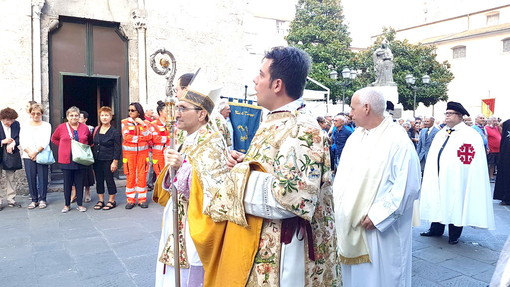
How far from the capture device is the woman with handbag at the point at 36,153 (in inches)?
284

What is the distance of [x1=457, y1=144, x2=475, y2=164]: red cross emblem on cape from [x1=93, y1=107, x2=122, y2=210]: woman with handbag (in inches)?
226

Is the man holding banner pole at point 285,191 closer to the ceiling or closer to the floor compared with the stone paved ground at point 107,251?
closer to the ceiling

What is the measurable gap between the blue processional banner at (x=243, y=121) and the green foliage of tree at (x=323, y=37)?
2030cm

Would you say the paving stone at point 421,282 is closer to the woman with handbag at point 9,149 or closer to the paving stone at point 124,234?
the paving stone at point 124,234

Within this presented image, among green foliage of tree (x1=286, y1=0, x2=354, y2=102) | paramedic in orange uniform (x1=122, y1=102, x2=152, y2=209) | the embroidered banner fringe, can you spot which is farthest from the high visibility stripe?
green foliage of tree (x1=286, y1=0, x2=354, y2=102)

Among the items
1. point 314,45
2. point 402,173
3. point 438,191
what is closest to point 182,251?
point 402,173

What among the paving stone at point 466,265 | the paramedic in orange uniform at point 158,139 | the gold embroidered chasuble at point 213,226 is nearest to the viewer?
the gold embroidered chasuble at point 213,226

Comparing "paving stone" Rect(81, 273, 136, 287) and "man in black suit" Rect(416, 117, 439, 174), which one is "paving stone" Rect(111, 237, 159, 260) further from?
"man in black suit" Rect(416, 117, 439, 174)

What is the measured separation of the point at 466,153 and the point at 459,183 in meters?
0.42

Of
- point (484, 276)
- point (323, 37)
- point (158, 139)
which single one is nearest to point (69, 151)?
point (158, 139)

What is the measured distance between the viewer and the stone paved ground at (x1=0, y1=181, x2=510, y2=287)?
418 cm

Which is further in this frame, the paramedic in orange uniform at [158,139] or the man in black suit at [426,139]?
the man in black suit at [426,139]

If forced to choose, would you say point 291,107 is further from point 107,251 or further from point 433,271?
point 107,251

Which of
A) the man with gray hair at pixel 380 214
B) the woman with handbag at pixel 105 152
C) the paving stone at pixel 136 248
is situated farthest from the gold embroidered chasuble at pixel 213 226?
the woman with handbag at pixel 105 152
